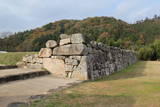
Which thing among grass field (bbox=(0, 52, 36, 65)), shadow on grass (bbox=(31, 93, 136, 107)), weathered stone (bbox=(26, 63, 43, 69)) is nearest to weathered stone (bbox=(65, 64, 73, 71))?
weathered stone (bbox=(26, 63, 43, 69))

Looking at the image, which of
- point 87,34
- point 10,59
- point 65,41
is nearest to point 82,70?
point 65,41

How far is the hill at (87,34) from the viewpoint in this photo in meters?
21.3

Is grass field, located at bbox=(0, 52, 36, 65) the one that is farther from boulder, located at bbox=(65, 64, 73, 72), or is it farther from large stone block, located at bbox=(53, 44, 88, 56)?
boulder, located at bbox=(65, 64, 73, 72)

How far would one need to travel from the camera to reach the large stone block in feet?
18.6

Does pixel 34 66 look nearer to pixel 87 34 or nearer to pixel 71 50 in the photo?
pixel 71 50

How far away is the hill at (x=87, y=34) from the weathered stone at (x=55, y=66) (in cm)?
1251

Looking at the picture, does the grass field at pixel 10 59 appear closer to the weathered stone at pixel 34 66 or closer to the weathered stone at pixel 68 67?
the weathered stone at pixel 34 66

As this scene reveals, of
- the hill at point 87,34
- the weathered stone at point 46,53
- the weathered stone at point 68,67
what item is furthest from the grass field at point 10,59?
the hill at point 87,34

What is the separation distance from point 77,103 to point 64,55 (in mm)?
3247

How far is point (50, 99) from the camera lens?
10.1 ft

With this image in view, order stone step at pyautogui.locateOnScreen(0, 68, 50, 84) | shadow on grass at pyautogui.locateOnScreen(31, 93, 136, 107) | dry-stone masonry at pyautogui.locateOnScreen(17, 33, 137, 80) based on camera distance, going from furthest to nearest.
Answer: dry-stone masonry at pyautogui.locateOnScreen(17, 33, 137, 80) → stone step at pyautogui.locateOnScreen(0, 68, 50, 84) → shadow on grass at pyautogui.locateOnScreen(31, 93, 136, 107)

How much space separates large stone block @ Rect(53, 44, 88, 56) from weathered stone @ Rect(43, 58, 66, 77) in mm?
313

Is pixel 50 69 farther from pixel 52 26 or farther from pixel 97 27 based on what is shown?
pixel 97 27

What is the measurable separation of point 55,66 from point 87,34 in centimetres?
2074
